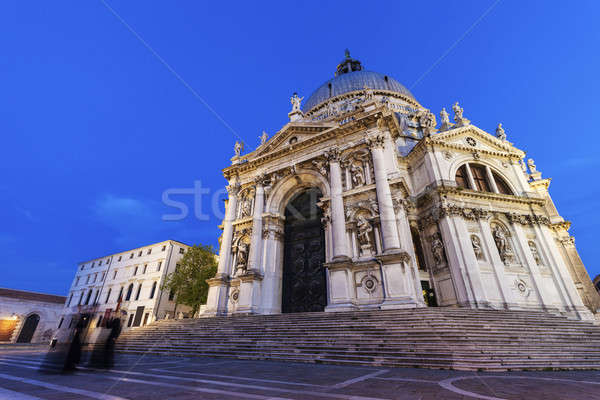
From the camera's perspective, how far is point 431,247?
672 inches

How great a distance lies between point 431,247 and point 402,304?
8174mm

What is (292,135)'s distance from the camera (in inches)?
725

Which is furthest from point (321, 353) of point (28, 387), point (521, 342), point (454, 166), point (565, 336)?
point (454, 166)

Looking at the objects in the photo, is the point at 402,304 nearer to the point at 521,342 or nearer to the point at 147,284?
the point at 521,342

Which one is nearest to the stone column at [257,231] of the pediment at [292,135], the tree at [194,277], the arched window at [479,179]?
the pediment at [292,135]

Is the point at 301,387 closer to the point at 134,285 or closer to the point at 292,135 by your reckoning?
the point at 292,135

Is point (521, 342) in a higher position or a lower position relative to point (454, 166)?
lower

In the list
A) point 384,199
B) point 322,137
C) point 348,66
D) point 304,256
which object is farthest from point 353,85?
point 304,256

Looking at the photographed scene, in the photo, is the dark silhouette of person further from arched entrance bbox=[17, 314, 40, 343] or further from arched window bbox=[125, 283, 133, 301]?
arched entrance bbox=[17, 314, 40, 343]

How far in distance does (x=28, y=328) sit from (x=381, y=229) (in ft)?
142

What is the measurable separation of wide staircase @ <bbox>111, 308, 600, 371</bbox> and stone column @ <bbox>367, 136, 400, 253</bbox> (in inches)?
138

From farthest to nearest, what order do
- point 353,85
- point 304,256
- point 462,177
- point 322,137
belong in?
1. point 353,85
2. point 462,177
3. point 322,137
4. point 304,256

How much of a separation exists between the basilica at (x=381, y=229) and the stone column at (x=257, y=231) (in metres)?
0.07

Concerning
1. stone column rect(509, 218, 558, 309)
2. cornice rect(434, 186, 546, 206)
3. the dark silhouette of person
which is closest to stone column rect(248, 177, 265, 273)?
the dark silhouette of person
